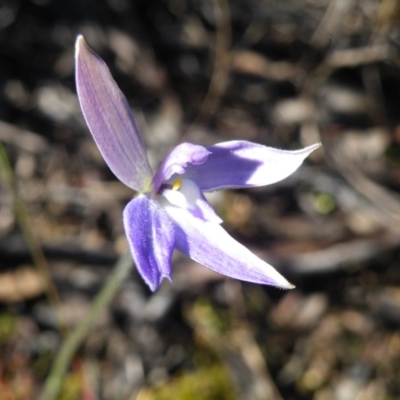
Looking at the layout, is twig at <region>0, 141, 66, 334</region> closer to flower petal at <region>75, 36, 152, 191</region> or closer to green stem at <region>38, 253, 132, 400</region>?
green stem at <region>38, 253, 132, 400</region>

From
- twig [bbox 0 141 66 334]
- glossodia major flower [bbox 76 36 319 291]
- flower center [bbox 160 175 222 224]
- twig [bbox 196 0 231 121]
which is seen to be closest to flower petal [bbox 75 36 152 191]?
glossodia major flower [bbox 76 36 319 291]

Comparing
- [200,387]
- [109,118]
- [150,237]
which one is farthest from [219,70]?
[150,237]

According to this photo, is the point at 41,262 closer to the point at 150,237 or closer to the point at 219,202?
the point at 219,202

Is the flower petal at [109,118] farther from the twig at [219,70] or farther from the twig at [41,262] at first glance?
the twig at [219,70]

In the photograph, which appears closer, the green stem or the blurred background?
the green stem

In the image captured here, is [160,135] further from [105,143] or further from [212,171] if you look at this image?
[105,143]

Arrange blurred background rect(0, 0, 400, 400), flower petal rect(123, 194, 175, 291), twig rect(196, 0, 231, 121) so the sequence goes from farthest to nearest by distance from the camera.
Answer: twig rect(196, 0, 231, 121) → blurred background rect(0, 0, 400, 400) → flower petal rect(123, 194, 175, 291)

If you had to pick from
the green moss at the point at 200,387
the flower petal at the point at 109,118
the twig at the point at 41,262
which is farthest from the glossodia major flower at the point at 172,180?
the green moss at the point at 200,387
